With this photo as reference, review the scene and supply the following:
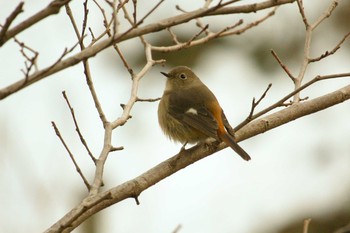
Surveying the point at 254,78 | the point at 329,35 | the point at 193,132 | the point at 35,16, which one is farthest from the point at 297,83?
the point at 254,78

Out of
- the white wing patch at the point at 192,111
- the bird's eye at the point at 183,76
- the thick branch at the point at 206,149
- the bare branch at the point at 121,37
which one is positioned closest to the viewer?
the bare branch at the point at 121,37

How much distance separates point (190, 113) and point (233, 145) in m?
1.08

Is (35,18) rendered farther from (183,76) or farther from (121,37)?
(183,76)

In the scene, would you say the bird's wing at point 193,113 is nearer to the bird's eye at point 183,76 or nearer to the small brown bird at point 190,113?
the small brown bird at point 190,113

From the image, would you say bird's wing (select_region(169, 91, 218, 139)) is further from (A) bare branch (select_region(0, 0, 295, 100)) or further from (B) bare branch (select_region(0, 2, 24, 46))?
(B) bare branch (select_region(0, 2, 24, 46))

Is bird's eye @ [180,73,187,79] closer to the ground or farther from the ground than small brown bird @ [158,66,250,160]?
farther from the ground

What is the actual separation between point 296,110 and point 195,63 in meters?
9.14

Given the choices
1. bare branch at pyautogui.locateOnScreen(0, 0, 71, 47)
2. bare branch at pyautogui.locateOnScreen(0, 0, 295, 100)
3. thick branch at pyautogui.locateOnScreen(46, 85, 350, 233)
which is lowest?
thick branch at pyautogui.locateOnScreen(46, 85, 350, 233)

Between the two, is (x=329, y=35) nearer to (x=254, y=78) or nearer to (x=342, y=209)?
(x=254, y=78)

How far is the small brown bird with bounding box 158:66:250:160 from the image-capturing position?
6375mm

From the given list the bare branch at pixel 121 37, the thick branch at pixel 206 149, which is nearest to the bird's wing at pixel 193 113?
the thick branch at pixel 206 149

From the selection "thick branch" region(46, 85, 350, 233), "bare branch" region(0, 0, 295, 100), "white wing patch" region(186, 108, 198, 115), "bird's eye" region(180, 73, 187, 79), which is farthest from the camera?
"bird's eye" region(180, 73, 187, 79)

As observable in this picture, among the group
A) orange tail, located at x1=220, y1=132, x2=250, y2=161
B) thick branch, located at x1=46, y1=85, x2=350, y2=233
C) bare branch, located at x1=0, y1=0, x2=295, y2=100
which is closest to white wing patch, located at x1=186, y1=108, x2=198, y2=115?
orange tail, located at x1=220, y1=132, x2=250, y2=161

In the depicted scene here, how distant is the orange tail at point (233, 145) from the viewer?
6.01 meters
